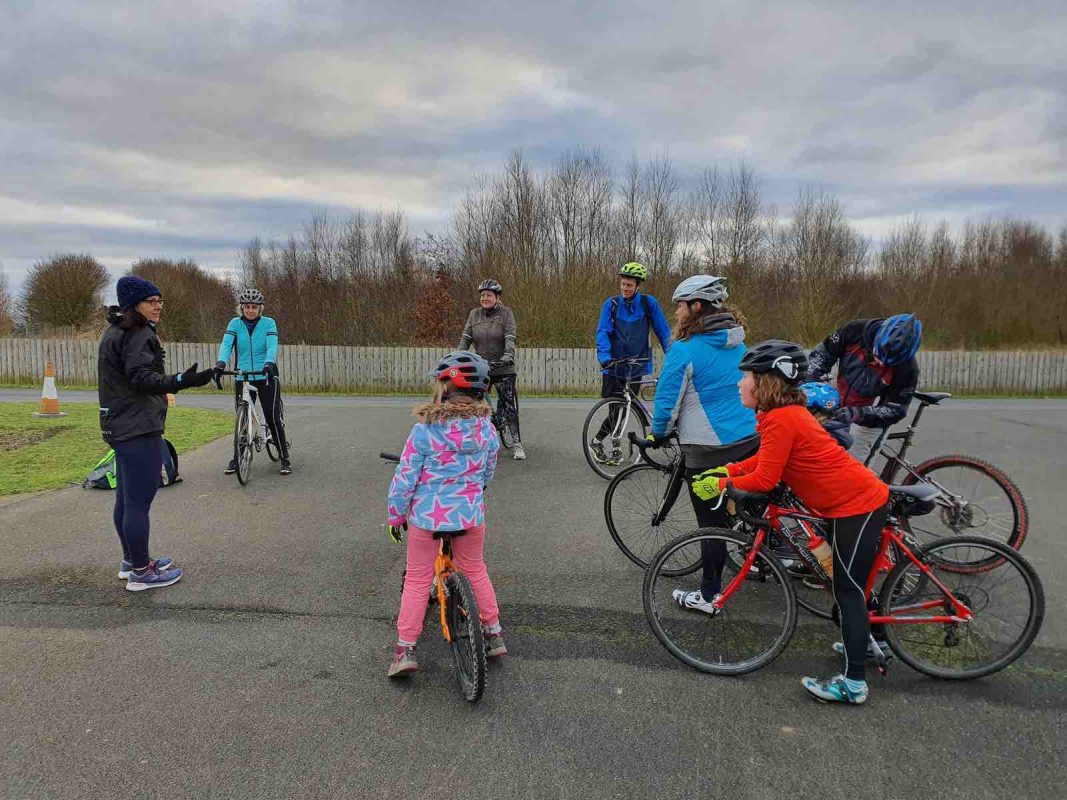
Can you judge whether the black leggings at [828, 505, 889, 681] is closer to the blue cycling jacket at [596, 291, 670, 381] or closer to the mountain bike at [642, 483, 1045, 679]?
the mountain bike at [642, 483, 1045, 679]

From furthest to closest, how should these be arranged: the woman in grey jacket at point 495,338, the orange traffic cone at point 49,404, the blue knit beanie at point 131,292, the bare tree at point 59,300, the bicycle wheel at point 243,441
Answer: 1. the bare tree at point 59,300
2. the orange traffic cone at point 49,404
3. the woman in grey jacket at point 495,338
4. the bicycle wheel at point 243,441
5. the blue knit beanie at point 131,292

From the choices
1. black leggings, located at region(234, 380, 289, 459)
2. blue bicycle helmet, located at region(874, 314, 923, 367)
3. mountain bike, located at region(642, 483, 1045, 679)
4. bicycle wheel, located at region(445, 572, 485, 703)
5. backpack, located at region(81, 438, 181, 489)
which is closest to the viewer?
bicycle wheel, located at region(445, 572, 485, 703)

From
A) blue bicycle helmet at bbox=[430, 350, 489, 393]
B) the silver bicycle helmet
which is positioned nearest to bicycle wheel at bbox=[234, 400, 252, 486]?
blue bicycle helmet at bbox=[430, 350, 489, 393]

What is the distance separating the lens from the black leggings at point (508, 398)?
27.0 feet

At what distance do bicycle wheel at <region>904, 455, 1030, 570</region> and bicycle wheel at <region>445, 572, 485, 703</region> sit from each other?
3.23 m

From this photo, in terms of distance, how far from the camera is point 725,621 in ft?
12.6

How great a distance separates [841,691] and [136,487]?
169 inches

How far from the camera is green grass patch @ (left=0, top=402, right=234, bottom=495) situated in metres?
7.39

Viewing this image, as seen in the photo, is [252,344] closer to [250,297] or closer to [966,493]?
[250,297]

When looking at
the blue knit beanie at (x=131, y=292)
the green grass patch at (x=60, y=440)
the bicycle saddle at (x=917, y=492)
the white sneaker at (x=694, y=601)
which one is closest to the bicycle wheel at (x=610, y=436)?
the white sneaker at (x=694, y=601)

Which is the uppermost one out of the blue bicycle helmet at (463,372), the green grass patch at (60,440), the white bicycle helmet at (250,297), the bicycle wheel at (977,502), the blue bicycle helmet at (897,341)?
the white bicycle helmet at (250,297)

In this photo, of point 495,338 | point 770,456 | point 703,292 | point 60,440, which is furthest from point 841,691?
point 60,440

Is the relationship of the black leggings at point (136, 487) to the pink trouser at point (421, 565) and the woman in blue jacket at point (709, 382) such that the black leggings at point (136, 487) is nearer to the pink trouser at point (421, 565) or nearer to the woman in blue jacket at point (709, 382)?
the pink trouser at point (421, 565)

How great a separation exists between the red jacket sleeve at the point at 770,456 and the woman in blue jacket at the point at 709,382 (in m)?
0.78
